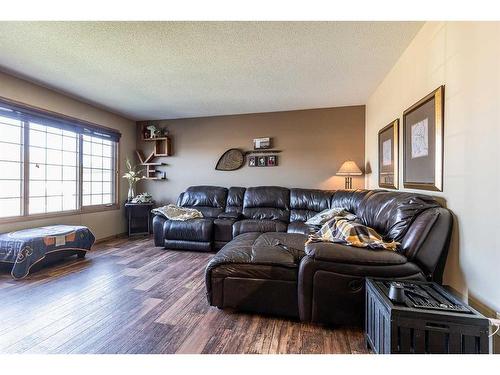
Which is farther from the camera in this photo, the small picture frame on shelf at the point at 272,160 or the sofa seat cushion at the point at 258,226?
the small picture frame on shelf at the point at 272,160

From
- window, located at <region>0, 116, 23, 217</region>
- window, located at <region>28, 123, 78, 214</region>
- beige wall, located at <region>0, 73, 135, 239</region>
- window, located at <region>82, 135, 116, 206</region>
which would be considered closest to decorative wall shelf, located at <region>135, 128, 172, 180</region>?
beige wall, located at <region>0, 73, 135, 239</region>

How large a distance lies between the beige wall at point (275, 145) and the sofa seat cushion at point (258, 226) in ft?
3.71

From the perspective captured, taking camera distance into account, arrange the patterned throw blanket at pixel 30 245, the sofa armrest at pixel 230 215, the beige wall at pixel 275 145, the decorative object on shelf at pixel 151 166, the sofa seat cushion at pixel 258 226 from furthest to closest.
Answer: the decorative object on shelf at pixel 151 166, the beige wall at pixel 275 145, the sofa armrest at pixel 230 215, the sofa seat cushion at pixel 258 226, the patterned throw blanket at pixel 30 245

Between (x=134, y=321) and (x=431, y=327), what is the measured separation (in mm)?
1920

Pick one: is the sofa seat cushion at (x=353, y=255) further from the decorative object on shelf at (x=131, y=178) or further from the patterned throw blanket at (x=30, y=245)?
the decorative object on shelf at (x=131, y=178)

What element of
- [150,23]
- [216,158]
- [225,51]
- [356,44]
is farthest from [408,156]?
[216,158]

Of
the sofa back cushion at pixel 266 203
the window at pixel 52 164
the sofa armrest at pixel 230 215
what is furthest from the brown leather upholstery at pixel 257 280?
the window at pixel 52 164

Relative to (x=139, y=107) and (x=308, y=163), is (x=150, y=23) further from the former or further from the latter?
(x=308, y=163)

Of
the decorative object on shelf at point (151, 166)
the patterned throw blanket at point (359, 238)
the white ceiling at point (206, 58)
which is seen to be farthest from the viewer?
the decorative object on shelf at point (151, 166)

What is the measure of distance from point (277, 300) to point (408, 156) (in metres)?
1.86

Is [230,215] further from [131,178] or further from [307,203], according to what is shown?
[131,178]

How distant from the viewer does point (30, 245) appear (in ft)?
8.46

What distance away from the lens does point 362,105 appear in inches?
158

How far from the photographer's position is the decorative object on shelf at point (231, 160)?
4566 mm
